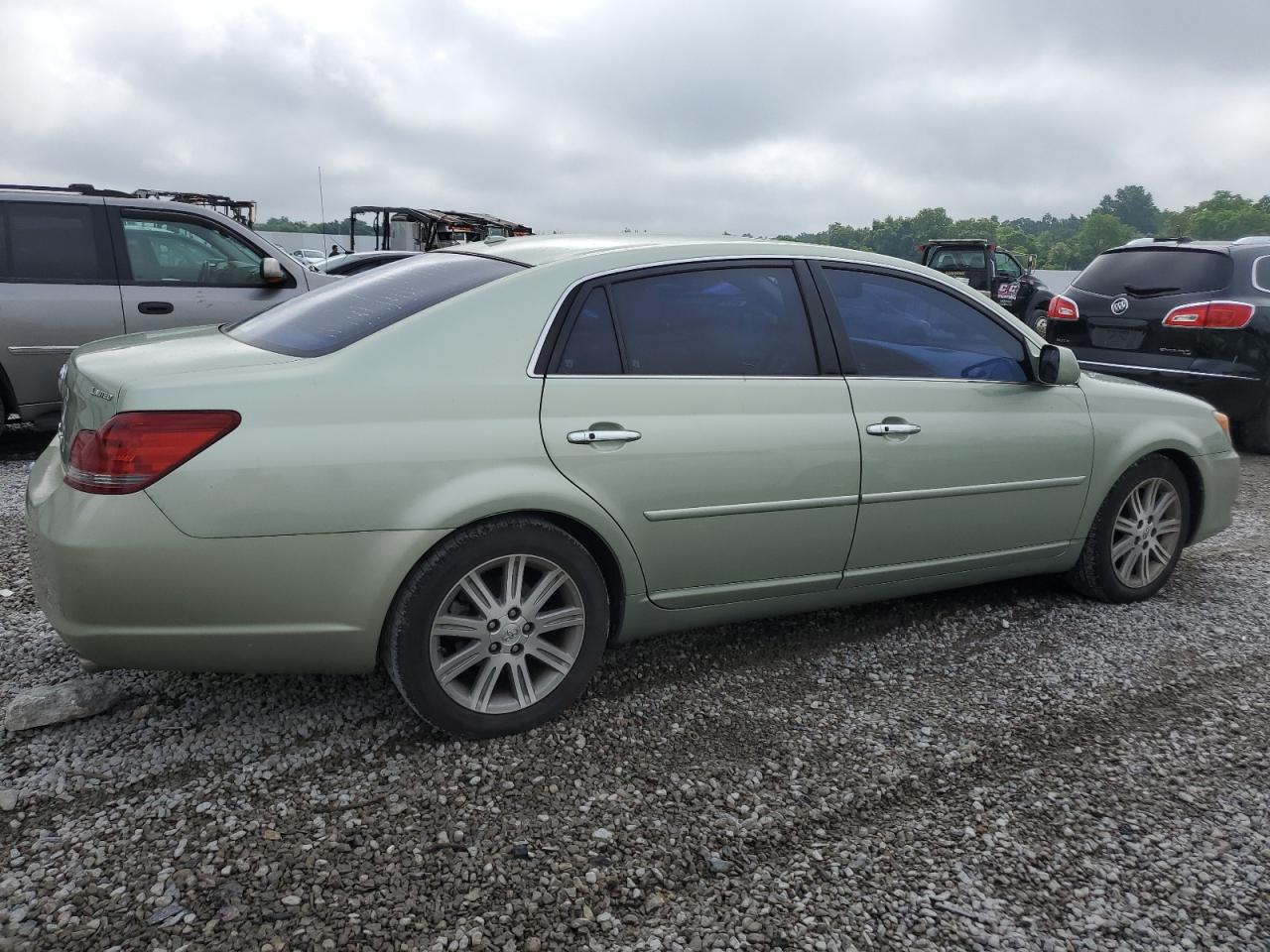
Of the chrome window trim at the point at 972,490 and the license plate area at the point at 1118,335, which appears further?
the license plate area at the point at 1118,335

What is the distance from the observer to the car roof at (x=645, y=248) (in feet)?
10.9

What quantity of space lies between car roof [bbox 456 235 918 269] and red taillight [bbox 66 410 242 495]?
117 centimetres

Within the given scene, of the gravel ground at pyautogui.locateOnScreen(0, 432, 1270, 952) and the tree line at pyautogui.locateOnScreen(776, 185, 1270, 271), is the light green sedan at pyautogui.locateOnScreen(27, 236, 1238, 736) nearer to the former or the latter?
the gravel ground at pyautogui.locateOnScreen(0, 432, 1270, 952)

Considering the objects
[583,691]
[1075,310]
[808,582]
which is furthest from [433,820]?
[1075,310]

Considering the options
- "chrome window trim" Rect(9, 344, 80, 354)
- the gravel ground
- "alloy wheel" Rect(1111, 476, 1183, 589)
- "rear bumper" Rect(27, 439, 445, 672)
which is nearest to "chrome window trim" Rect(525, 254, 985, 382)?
"rear bumper" Rect(27, 439, 445, 672)

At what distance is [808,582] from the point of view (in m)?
3.54

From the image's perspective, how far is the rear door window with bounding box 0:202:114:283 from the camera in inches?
253

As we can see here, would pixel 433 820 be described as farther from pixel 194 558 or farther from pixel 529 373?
pixel 529 373

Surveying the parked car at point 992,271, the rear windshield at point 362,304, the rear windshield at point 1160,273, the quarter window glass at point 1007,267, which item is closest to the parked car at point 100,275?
the rear windshield at point 362,304

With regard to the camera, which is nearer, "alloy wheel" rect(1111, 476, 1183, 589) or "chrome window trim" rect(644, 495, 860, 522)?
"chrome window trim" rect(644, 495, 860, 522)

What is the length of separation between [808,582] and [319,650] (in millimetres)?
1676

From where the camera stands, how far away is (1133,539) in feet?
14.5

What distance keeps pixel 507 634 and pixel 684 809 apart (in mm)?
722

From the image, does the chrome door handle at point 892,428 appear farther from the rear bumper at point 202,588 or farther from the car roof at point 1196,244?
the car roof at point 1196,244
